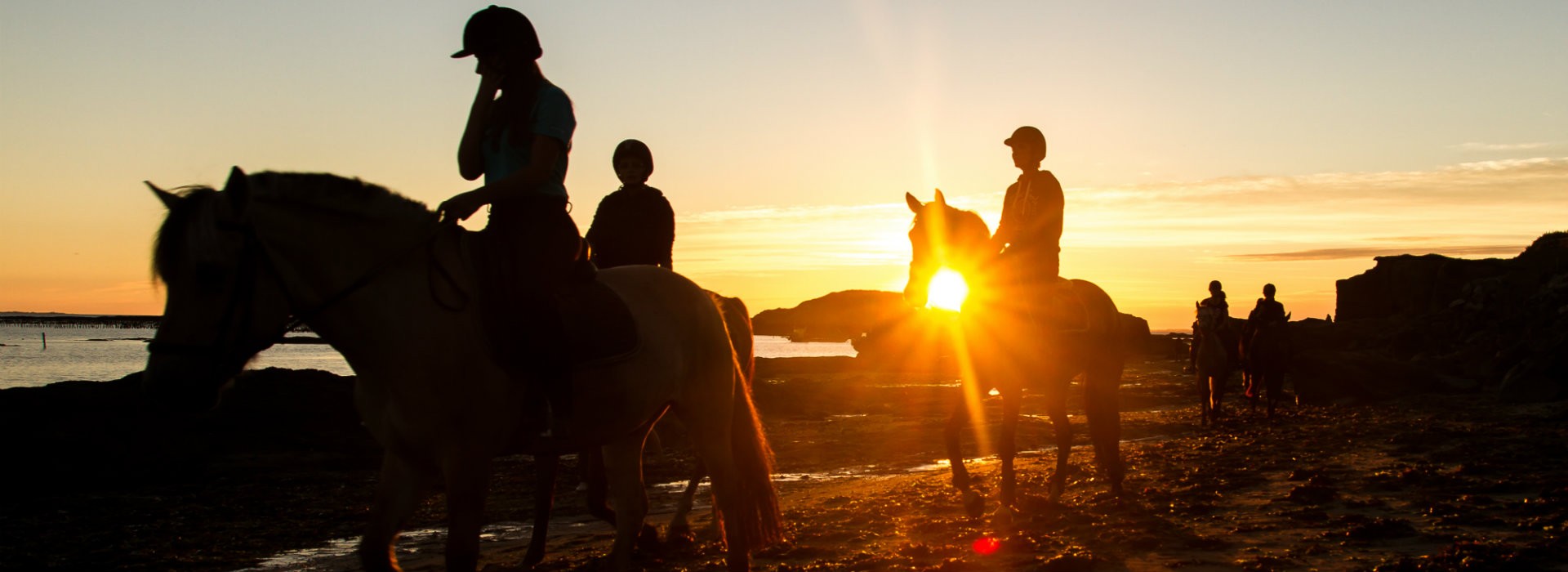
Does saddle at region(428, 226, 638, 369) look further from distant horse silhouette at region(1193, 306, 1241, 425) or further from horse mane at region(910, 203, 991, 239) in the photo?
distant horse silhouette at region(1193, 306, 1241, 425)

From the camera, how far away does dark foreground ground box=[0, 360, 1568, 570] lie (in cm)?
695

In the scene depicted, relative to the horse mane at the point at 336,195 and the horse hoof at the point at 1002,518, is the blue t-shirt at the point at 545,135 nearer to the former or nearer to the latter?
the horse mane at the point at 336,195

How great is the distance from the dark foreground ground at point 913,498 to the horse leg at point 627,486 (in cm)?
116

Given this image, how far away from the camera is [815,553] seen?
24.3 ft

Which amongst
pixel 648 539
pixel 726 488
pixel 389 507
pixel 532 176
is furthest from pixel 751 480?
pixel 532 176

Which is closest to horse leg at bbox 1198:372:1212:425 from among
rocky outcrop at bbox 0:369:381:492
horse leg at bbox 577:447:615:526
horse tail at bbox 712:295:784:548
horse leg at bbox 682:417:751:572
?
rocky outcrop at bbox 0:369:381:492

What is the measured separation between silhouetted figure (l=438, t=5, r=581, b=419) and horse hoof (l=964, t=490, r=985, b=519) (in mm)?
4384

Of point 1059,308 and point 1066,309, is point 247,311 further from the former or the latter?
point 1066,309

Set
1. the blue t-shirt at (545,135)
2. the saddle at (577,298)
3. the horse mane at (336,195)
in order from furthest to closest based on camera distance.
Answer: the blue t-shirt at (545,135) → the saddle at (577,298) → the horse mane at (336,195)

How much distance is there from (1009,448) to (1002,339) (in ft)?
2.76

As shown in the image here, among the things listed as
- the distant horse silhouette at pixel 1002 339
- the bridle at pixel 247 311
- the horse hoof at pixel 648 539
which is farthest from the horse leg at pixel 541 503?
the distant horse silhouette at pixel 1002 339

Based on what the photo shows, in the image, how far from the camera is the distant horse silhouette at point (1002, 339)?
27.8ft

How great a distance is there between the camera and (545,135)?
4.77 meters

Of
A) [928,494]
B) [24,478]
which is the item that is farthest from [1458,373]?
[24,478]
